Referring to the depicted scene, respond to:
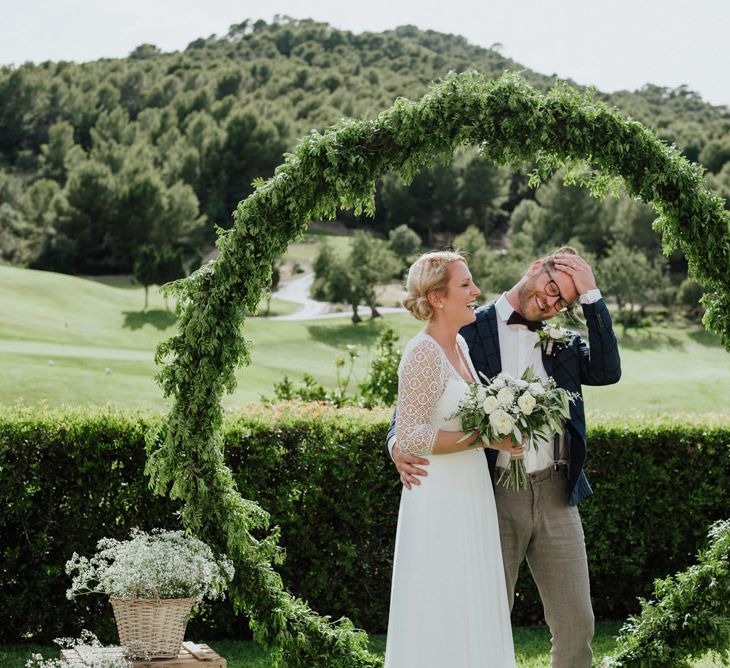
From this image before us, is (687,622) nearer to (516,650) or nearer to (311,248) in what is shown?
(516,650)

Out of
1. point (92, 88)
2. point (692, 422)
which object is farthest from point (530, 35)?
point (692, 422)

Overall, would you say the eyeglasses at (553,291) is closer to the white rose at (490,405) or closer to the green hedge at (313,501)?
the white rose at (490,405)

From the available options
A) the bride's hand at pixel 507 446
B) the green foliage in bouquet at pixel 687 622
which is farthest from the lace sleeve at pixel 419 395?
the green foliage in bouquet at pixel 687 622

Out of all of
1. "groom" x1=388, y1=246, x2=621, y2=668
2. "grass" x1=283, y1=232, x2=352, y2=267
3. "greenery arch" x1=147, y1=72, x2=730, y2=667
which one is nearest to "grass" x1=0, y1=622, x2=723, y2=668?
"greenery arch" x1=147, y1=72, x2=730, y2=667

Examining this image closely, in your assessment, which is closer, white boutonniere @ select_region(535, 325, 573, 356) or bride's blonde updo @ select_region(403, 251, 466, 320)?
bride's blonde updo @ select_region(403, 251, 466, 320)

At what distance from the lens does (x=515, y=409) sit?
4.67 metres

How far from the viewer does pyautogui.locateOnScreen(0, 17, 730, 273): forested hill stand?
6069cm

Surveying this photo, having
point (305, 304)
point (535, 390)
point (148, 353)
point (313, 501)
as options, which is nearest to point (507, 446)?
point (535, 390)

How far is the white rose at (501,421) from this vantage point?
4.58 meters

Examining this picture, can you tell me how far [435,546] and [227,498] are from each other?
1.65 meters

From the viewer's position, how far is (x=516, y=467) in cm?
494

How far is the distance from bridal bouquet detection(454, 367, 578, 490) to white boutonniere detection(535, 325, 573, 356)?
1.04 feet

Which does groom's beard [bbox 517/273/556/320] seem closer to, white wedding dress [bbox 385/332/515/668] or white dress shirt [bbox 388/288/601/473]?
white dress shirt [bbox 388/288/601/473]

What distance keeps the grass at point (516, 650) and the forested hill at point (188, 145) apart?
1363 inches
